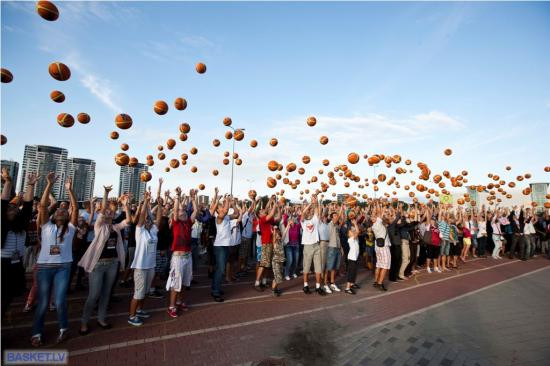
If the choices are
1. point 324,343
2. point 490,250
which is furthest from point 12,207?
point 490,250

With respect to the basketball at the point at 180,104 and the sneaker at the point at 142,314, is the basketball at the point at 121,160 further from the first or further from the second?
the sneaker at the point at 142,314

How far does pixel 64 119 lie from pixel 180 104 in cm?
343

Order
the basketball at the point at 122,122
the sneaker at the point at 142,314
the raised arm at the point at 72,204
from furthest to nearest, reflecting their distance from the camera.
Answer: the basketball at the point at 122,122 < the sneaker at the point at 142,314 < the raised arm at the point at 72,204

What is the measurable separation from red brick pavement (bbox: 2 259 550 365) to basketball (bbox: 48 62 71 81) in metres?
5.55

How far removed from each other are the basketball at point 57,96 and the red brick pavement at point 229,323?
542 cm

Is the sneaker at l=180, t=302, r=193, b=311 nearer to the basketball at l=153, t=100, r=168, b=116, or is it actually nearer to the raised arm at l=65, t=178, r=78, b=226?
the raised arm at l=65, t=178, r=78, b=226

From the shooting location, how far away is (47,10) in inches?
244

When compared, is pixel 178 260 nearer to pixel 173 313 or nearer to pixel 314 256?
pixel 173 313

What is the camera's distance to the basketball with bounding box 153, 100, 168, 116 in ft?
31.2

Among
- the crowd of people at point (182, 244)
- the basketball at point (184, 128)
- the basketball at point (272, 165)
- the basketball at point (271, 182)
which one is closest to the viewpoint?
the crowd of people at point (182, 244)

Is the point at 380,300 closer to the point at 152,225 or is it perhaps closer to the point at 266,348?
the point at 266,348

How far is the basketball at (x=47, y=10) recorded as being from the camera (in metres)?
6.13

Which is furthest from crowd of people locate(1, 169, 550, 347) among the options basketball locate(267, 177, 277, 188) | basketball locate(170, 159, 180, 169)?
basketball locate(170, 159, 180, 169)

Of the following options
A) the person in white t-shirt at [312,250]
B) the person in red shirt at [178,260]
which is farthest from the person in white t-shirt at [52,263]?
the person in white t-shirt at [312,250]
